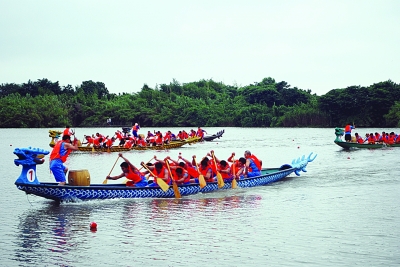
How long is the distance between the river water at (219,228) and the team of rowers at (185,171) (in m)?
0.59

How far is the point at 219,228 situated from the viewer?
486 inches

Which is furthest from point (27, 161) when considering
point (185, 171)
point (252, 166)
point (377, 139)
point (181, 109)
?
point (181, 109)

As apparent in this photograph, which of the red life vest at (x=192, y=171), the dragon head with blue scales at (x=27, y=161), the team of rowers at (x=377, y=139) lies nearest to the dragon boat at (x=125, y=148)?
the team of rowers at (x=377, y=139)

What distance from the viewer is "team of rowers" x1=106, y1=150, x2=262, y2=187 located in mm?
16000

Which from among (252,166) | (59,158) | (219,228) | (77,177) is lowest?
(219,228)

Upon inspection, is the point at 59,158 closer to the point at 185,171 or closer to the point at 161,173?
the point at 161,173

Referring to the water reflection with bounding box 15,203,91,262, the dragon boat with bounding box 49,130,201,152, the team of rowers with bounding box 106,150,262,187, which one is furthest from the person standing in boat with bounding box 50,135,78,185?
the dragon boat with bounding box 49,130,201,152

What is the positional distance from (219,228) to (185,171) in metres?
4.49

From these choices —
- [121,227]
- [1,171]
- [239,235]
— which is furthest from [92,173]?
[239,235]

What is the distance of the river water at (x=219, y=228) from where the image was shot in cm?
1002

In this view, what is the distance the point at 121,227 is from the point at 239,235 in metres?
2.76

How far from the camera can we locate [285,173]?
67.6 ft

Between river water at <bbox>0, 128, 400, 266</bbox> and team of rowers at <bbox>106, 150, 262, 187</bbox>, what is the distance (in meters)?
0.59

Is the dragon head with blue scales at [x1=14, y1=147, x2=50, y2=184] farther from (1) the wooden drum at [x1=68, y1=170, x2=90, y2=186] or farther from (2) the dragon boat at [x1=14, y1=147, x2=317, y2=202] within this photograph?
(1) the wooden drum at [x1=68, y1=170, x2=90, y2=186]
